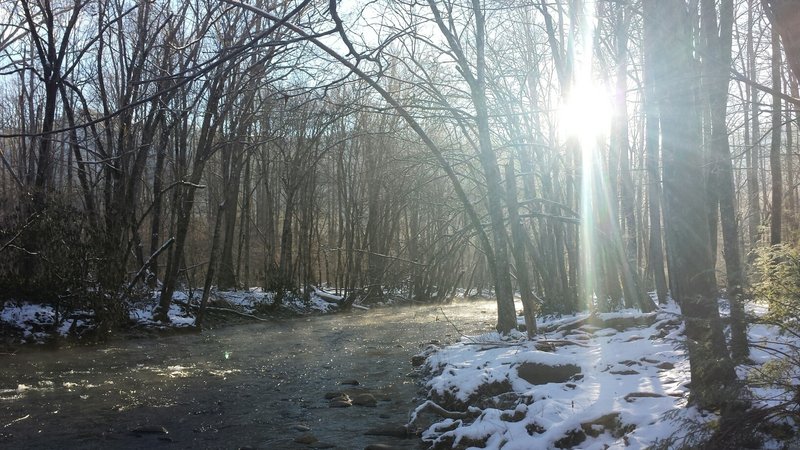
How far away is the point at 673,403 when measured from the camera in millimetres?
5066

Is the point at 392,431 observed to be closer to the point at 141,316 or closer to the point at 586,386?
the point at 586,386

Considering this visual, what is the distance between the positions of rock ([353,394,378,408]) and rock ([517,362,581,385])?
222cm

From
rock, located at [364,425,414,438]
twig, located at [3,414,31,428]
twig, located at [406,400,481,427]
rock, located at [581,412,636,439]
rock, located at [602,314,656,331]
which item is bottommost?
rock, located at [364,425,414,438]

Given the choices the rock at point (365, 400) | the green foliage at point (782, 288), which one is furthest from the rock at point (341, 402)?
the green foliage at point (782, 288)

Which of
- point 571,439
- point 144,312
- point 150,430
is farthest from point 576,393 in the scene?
point 144,312

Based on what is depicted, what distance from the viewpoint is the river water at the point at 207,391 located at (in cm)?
682

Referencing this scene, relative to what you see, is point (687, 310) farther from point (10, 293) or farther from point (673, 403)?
point (10, 293)

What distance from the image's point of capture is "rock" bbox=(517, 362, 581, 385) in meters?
7.15

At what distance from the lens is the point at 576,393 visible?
613cm

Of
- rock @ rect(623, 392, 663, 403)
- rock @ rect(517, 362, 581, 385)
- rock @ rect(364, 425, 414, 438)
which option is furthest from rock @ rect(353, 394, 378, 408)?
rock @ rect(623, 392, 663, 403)

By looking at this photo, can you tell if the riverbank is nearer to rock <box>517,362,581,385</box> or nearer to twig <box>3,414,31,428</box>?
twig <box>3,414,31,428</box>

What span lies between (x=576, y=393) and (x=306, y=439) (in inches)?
118

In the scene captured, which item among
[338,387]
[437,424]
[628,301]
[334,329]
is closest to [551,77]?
[628,301]

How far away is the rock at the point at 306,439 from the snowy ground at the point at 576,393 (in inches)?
49.7
